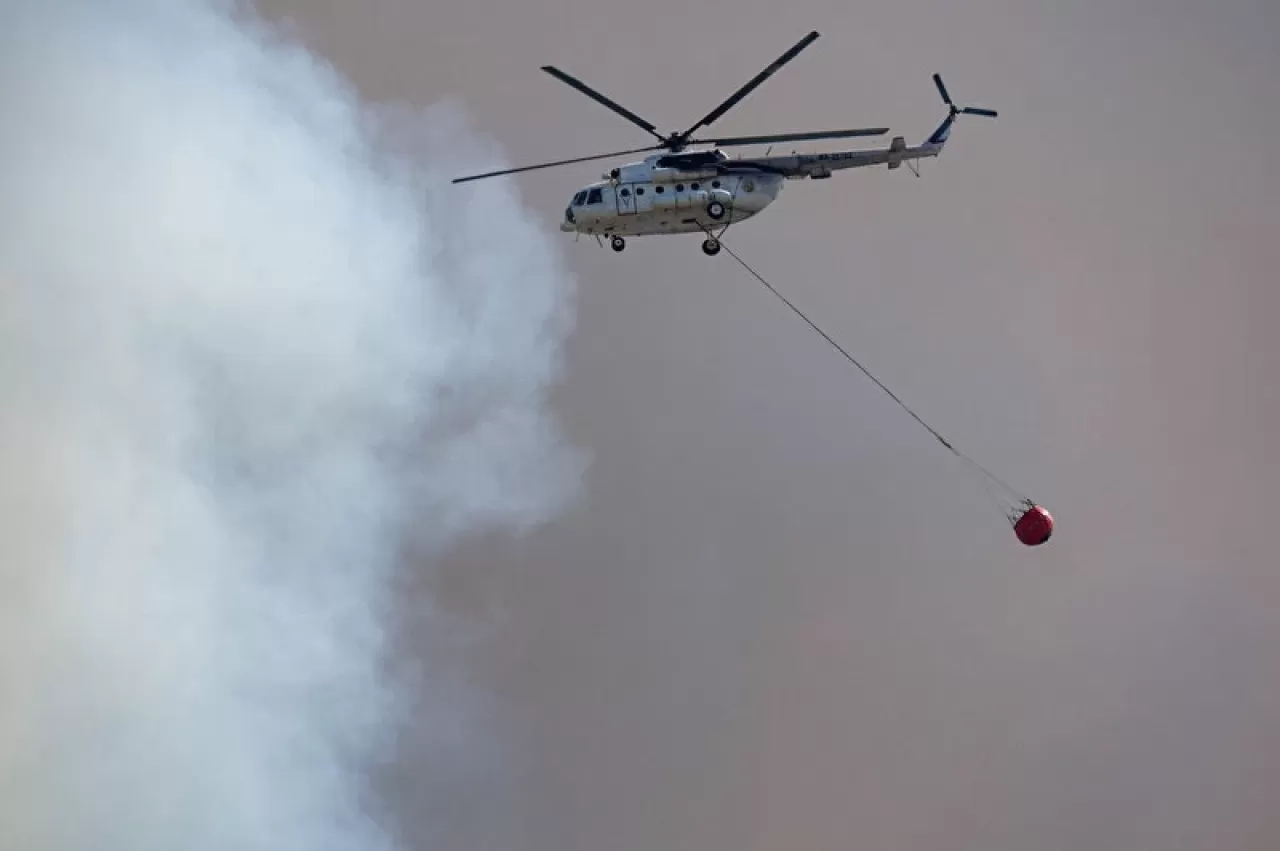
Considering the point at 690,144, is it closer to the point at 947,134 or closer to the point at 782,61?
the point at 782,61

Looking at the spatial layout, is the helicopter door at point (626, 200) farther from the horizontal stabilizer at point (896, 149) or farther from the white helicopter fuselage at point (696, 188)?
the horizontal stabilizer at point (896, 149)

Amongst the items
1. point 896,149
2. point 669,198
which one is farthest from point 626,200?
point 896,149

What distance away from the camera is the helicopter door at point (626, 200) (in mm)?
37750

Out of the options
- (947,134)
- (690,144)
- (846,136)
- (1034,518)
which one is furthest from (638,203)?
(1034,518)

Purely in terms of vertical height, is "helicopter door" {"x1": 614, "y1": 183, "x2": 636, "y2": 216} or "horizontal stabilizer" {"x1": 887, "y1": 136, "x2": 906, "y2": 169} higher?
"helicopter door" {"x1": 614, "y1": 183, "x2": 636, "y2": 216}

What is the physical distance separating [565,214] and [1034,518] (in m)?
13.4

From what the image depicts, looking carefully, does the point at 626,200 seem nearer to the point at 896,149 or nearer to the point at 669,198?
the point at 669,198

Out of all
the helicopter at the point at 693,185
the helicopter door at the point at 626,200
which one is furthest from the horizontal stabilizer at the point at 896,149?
the helicopter door at the point at 626,200

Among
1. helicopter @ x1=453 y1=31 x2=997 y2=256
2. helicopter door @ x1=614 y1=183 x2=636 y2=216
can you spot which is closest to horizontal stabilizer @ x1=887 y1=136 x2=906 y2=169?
helicopter @ x1=453 y1=31 x2=997 y2=256

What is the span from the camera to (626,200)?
3775cm

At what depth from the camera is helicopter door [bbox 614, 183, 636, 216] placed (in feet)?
124

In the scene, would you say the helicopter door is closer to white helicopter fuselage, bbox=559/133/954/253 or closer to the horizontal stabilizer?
white helicopter fuselage, bbox=559/133/954/253

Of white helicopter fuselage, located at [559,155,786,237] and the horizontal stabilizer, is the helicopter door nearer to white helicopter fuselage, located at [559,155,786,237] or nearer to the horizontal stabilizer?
white helicopter fuselage, located at [559,155,786,237]

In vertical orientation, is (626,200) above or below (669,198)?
above
